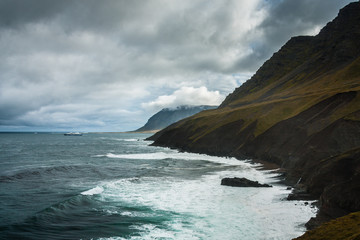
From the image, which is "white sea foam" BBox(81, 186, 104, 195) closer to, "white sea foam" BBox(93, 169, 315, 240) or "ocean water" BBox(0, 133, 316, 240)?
"ocean water" BBox(0, 133, 316, 240)

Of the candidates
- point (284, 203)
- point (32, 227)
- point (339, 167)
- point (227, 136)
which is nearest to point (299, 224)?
point (284, 203)

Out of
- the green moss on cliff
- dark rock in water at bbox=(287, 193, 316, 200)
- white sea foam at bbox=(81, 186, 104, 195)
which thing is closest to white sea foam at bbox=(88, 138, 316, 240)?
white sea foam at bbox=(81, 186, 104, 195)

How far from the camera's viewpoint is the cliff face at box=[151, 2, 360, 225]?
884 inches

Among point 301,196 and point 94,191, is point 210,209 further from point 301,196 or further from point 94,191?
point 94,191

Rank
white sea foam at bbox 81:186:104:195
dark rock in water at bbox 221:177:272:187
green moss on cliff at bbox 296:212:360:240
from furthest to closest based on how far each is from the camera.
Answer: dark rock in water at bbox 221:177:272:187 < white sea foam at bbox 81:186:104:195 < green moss on cliff at bbox 296:212:360:240

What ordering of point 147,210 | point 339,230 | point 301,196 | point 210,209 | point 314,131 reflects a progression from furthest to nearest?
point 314,131
point 301,196
point 210,209
point 147,210
point 339,230

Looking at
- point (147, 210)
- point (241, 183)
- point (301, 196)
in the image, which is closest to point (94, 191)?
Answer: point (147, 210)

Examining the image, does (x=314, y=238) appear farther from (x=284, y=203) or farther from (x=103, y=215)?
(x=103, y=215)

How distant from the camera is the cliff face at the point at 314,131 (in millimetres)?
22453

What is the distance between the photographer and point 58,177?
40.0 meters

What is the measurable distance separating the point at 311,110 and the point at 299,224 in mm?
46801

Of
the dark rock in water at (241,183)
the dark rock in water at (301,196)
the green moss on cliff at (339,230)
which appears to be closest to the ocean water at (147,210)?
the dark rock in water at (301,196)

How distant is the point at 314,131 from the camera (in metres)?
49.4

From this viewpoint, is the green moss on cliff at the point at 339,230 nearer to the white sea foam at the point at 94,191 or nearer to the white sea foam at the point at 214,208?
the white sea foam at the point at 214,208
